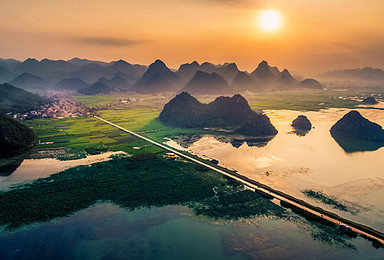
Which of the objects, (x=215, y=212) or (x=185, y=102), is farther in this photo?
(x=185, y=102)

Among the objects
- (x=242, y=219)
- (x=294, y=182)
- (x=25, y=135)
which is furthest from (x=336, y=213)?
(x=25, y=135)

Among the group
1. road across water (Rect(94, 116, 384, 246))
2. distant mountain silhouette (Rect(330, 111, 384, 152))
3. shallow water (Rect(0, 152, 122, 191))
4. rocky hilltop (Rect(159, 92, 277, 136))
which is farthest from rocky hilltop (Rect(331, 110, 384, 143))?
shallow water (Rect(0, 152, 122, 191))

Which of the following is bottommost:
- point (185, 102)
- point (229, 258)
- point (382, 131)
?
point (229, 258)

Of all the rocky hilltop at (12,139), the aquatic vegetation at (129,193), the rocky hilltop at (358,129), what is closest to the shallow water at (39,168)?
the aquatic vegetation at (129,193)

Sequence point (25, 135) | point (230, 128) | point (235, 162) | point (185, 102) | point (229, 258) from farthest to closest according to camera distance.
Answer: point (185, 102), point (230, 128), point (25, 135), point (235, 162), point (229, 258)

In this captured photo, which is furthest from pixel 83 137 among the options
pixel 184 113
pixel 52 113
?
pixel 52 113

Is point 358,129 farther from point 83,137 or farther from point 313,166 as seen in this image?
point 83,137

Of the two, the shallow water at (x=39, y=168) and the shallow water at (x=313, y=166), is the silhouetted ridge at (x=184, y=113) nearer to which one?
the shallow water at (x=313, y=166)

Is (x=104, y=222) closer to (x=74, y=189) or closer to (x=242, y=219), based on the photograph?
(x=74, y=189)
